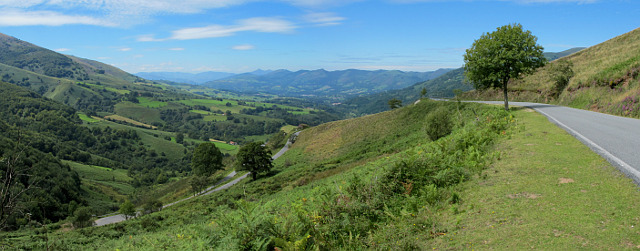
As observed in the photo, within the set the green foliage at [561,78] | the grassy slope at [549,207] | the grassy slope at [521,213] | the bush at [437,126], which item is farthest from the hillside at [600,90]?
the grassy slope at [549,207]

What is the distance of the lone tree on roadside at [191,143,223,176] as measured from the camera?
243 ft

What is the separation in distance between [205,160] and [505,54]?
66.7 m

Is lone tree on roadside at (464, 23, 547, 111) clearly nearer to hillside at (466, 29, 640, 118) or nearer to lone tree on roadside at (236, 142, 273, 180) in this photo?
hillside at (466, 29, 640, 118)

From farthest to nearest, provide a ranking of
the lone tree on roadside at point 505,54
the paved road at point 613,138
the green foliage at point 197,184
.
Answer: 1. the green foliage at point 197,184
2. the lone tree on roadside at point 505,54
3. the paved road at point 613,138

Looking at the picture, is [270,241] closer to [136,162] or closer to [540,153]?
[540,153]

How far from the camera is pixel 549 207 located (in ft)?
24.8

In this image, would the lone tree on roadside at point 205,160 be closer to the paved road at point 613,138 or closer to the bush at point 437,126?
the bush at point 437,126

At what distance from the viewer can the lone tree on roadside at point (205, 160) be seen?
2913 inches

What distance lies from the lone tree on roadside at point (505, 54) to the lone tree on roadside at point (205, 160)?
6401 cm

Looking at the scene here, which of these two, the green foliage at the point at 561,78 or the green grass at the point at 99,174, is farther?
the green grass at the point at 99,174

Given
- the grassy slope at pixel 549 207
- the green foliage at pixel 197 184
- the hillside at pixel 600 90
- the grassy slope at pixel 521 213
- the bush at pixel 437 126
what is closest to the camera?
the grassy slope at pixel 549 207

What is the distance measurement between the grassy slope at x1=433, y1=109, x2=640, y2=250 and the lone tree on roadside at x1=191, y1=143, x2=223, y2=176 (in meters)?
71.7

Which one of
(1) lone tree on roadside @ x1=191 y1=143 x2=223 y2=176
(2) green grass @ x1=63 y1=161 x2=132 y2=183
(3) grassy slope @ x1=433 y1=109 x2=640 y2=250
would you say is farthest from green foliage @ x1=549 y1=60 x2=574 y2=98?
(2) green grass @ x1=63 y1=161 x2=132 y2=183

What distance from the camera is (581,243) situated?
586 cm
